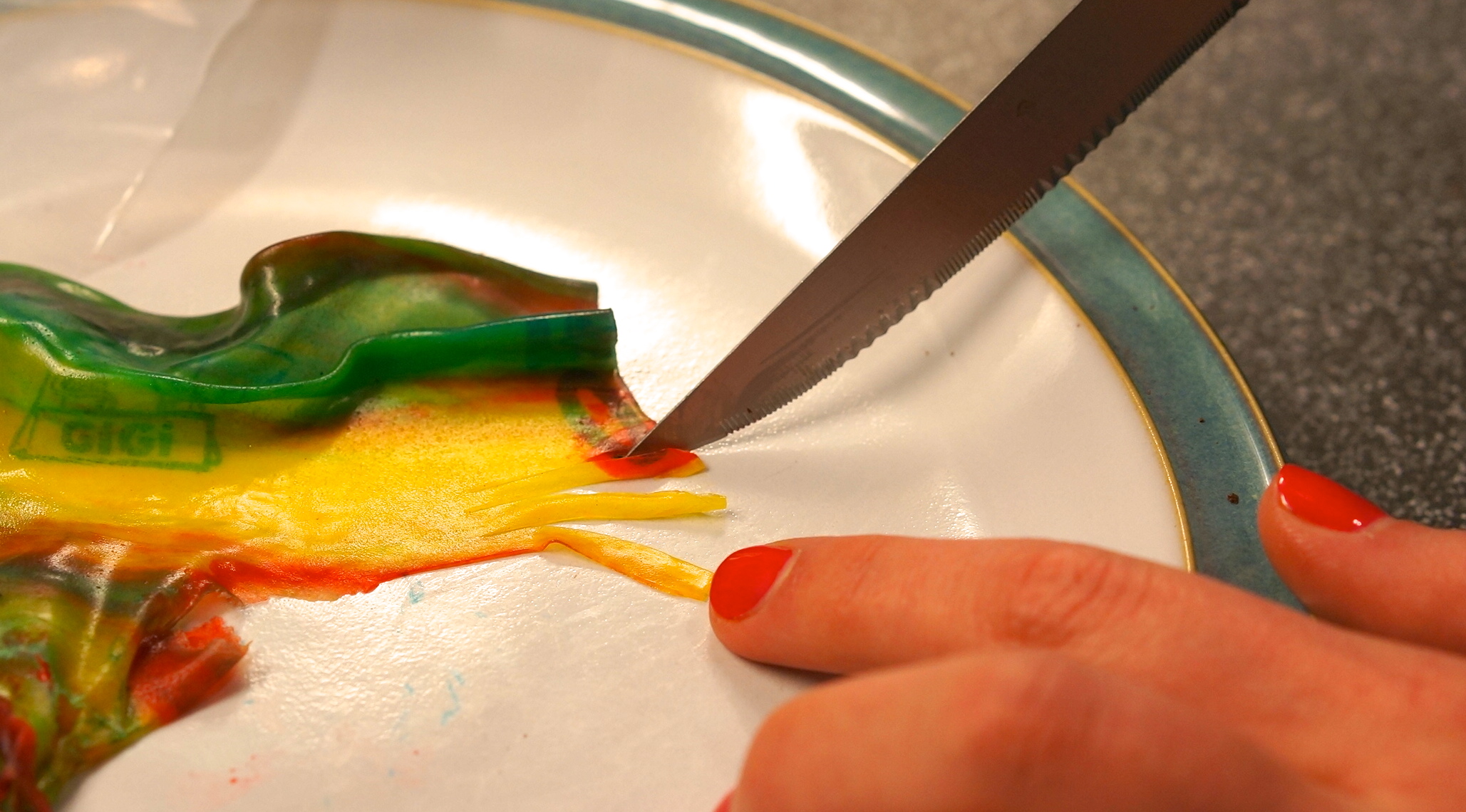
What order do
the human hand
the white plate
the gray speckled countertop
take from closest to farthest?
the human hand, the white plate, the gray speckled countertop

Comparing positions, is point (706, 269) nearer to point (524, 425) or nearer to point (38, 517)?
point (524, 425)

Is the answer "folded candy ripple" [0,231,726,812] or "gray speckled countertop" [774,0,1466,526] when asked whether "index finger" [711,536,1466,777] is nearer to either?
"folded candy ripple" [0,231,726,812]

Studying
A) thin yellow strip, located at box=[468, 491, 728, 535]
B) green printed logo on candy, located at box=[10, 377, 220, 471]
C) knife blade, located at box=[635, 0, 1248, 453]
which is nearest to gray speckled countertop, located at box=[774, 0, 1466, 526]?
knife blade, located at box=[635, 0, 1248, 453]

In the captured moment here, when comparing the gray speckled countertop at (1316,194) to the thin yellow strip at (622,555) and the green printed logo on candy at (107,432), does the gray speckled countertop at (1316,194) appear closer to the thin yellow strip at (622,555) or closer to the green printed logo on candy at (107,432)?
the thin yellow strip at (622,555)

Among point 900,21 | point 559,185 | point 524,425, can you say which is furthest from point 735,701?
point 900,21

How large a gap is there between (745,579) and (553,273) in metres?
0.35

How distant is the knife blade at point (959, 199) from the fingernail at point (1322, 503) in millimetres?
250

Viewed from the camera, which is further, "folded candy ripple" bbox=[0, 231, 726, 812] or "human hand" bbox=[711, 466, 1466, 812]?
"folded candy ripple" bbox=[0, 231, 726, 812]

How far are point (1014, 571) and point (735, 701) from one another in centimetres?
18

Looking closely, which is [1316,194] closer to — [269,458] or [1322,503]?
[1322,503]

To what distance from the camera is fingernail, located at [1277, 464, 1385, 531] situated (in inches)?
23.4

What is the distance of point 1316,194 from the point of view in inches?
44.0

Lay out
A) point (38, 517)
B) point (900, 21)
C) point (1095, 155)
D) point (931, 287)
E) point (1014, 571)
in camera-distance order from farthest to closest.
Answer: point (900, 21) < point (1095, 155) < point (931, 287) < point (38, 517) < point (1014, 571)

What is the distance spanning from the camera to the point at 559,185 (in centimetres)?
88
